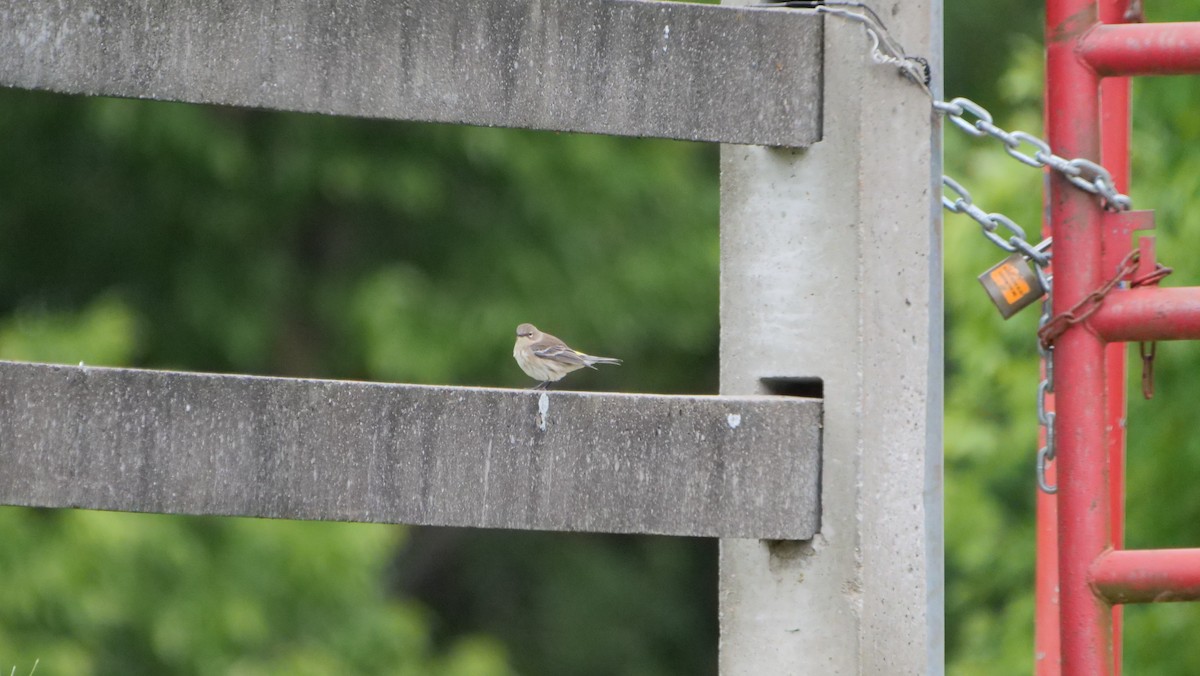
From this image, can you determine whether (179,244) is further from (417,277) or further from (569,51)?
(569,51)

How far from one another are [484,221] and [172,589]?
4.85 m

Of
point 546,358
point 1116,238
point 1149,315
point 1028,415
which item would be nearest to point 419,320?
point 1028,415

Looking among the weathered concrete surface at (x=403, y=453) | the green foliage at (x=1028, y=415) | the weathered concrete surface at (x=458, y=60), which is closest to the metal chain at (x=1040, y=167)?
the weathered concrete surface at (x=458, y=60)

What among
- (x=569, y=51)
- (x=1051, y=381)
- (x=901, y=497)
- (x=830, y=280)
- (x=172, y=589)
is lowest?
(x=172, y=589)

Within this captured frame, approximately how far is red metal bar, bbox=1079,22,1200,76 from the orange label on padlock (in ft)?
1.20

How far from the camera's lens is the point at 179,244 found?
12914 mm

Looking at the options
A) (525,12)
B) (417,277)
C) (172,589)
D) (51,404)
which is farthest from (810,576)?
(417,277)

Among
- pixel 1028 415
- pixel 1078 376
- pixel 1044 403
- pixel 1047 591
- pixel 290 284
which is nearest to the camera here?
pixel 1078 376

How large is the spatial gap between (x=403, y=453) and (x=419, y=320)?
33.6 feet

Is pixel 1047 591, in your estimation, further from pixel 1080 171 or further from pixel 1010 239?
pixel 1080 171

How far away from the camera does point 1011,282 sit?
8.52ft

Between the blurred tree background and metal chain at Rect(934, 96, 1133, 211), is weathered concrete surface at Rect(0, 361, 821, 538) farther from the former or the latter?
the blurred tree background

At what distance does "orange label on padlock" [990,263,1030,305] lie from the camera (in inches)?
102

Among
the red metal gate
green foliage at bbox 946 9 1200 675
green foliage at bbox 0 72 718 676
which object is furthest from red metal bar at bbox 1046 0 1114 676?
green foliage at bbox 0 72 718 676
